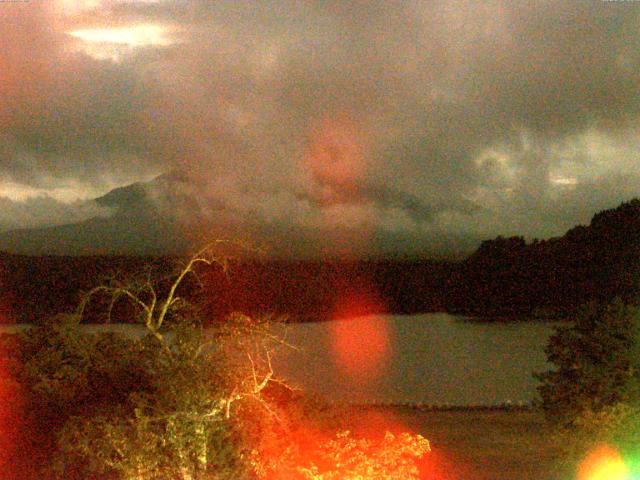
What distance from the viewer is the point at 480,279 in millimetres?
26359

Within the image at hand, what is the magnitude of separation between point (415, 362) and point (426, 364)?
0.27 metres

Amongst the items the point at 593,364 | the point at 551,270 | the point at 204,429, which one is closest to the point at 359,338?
the point at 551,270

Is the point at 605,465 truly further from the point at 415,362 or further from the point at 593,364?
the point at 415,362

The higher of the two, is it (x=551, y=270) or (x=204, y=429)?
(x=551, y=270)

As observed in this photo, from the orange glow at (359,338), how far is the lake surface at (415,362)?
3 centimetres

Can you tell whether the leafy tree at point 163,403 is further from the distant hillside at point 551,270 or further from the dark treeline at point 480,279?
the distant hillside at point 551,270

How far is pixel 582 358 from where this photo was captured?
9.20 metres

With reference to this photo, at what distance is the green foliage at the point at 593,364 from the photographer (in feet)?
29.0

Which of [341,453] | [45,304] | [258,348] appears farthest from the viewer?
[45,304]

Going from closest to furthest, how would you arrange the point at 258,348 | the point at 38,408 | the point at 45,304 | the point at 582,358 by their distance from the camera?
the point at 258,348, the point at 582,358, the point at 38,408, the point at 45,304

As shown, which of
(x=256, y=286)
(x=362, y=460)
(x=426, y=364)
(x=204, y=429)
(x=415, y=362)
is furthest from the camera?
(x=415, y=362)

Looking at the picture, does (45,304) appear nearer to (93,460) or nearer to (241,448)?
(93,460)

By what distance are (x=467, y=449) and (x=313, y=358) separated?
20.1 ft

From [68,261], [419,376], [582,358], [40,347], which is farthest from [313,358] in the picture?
[582,358]
